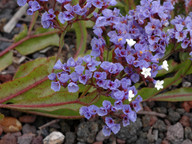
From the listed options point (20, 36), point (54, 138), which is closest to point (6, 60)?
point (20, 36)

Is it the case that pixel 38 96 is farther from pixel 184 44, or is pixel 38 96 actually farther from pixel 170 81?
pixel 184 44

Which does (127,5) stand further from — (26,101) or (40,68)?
(26,101)

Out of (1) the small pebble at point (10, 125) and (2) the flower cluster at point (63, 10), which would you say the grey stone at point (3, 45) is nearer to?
(1) the small pebble at point (10, 125)

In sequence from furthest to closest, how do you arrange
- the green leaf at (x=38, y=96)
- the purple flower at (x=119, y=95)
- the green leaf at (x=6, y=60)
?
the green leaf at (x=6, y=60), the green leaf at (x=38, y=96), the purple flower at (x=119, y=95)

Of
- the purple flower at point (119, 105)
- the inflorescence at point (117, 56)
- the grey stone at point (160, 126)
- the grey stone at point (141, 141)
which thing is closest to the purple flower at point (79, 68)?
the inflorescence at point (117, 56)

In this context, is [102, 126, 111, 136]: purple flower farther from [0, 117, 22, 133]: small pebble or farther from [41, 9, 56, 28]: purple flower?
[0, 117, 22, 133]: small pebble

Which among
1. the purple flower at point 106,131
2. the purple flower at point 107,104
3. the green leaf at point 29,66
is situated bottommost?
the purple flower at point 106,131

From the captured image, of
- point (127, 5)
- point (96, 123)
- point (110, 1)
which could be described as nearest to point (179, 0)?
point (127, 5)
